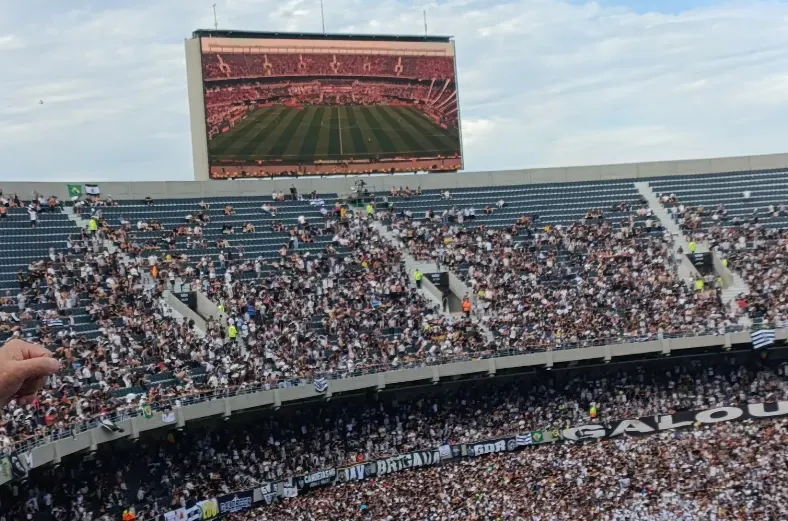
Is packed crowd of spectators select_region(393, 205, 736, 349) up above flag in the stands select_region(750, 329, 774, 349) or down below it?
above

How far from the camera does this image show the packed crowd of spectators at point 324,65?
4441 centimetres


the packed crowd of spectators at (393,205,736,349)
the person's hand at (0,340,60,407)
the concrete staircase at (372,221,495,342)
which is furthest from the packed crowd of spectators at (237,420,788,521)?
the person's hand at (0,340,60,407)

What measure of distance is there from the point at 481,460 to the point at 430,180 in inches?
669

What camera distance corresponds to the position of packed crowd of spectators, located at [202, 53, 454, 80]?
44.4 meters

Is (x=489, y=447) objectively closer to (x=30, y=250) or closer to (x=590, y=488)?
(x=590, y=488)

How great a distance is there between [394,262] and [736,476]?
16.6 metres

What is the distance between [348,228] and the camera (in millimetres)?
44125

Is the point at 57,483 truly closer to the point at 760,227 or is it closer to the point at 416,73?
the point at 416,73

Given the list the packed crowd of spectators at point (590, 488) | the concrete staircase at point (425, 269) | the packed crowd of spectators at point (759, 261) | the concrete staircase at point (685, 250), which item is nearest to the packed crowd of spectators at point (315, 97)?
the concrete staircase at point (425, 269)

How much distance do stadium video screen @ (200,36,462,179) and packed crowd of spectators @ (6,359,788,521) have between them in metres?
13.0

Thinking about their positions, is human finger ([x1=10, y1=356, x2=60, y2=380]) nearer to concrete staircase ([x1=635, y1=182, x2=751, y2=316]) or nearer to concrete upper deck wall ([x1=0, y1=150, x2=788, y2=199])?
concrete upper deck wall ([x1=0, y1=150, x2=788, y2=199])

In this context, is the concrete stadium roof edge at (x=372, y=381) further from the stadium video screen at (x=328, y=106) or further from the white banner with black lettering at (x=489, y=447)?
the stadium video screen at (x=328, y=106)

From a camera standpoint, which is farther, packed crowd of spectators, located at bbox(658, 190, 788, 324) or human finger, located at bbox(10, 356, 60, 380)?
packed crowd of spectators, located at bbox(658, 190, 788, 324)

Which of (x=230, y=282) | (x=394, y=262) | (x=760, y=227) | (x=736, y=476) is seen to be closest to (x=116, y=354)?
(x=230, y=282)
